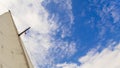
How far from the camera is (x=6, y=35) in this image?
1791cm

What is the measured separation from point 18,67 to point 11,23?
334 centimetres

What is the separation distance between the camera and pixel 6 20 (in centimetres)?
1838

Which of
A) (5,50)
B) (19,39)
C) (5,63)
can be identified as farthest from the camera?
(19,39)

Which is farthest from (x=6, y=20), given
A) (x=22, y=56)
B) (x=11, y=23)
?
(x=22, y=56)

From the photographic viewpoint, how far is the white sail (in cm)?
1627

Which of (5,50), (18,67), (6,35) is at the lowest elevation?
(18,67)

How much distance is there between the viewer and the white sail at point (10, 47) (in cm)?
1627

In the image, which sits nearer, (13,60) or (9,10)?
(13,60)

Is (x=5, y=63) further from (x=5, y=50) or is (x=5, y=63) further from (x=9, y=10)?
(x=9, y=10)

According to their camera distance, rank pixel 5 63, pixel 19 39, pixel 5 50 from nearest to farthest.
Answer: pixel 5 63 < pixel 5 50 < pixel 19 39

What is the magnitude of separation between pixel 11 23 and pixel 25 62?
10.1 feet

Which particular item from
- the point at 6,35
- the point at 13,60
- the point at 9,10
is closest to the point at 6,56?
the point at 13,60

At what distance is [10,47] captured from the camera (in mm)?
17406

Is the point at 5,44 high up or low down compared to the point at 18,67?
up
